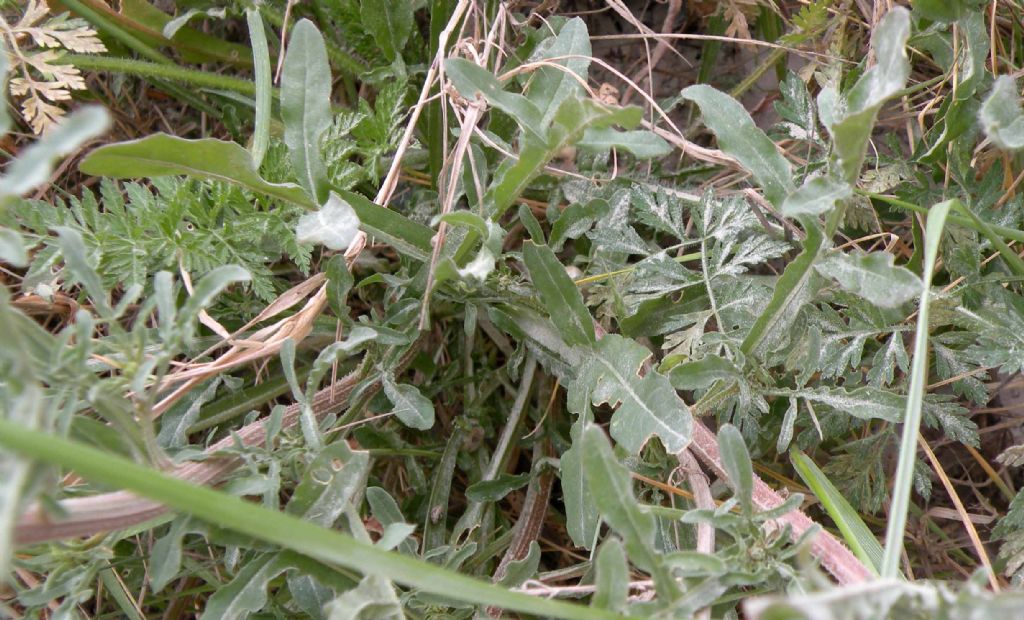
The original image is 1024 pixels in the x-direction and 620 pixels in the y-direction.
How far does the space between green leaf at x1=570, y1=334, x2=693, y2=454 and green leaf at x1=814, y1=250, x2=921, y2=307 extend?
0.90ft

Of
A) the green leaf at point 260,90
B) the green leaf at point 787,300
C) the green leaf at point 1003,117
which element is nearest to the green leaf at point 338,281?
the green leaf at point 260,90

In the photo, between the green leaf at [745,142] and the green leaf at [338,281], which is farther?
the green leaf at [338,281]

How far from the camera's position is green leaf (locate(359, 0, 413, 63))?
5.41ft

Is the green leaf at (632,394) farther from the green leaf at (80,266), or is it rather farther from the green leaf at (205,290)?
the green leaf at (80,266)

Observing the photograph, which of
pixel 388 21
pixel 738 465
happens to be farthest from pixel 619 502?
pixel 388 21

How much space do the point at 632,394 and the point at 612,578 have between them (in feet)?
1.32

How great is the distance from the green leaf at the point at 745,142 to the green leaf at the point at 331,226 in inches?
19.9

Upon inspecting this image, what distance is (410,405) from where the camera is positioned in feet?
4.47

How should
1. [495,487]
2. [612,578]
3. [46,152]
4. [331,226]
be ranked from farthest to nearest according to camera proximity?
1. [495,487]
2. [331,226]
3. [612,578]
4. [46,152]

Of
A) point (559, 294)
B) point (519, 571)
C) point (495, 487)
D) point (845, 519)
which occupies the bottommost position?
point (495, 487)

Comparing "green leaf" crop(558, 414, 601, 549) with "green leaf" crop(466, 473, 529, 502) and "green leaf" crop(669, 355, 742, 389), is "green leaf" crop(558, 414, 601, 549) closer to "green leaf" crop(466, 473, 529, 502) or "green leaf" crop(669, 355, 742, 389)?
"green leaf" crop(669, 355, 742, 389)

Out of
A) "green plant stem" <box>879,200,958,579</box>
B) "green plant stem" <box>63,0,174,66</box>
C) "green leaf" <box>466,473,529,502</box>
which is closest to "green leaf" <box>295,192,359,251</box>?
"green leaf" <box>466,473,529,502</box>

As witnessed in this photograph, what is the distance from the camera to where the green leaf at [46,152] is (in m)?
0.71

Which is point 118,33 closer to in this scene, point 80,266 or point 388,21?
point 388,21
